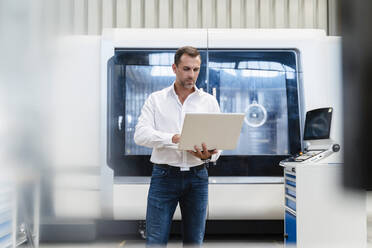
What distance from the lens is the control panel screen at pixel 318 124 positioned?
7.60 ft

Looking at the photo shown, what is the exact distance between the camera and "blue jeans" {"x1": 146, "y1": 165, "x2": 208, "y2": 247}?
1544mm

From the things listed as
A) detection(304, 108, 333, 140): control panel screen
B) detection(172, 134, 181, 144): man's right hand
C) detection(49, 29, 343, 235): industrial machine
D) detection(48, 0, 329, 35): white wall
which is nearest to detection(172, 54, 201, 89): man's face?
detection(172, 134, 181, 144): man's right hand

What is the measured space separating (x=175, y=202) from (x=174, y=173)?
0.13 metres

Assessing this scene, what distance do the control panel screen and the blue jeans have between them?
3.75ft

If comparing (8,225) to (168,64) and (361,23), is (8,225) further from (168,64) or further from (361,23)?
(168,64)

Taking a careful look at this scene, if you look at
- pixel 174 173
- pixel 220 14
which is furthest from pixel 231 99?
pixel 174 173

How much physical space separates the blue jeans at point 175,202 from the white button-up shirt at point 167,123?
0.05m

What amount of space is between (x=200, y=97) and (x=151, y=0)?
109 inches

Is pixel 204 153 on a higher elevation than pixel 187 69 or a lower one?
lower

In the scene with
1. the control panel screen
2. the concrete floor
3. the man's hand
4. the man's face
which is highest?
the man's face

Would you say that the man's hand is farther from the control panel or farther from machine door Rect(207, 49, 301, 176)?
machine door Rect(207, 49, 301, 176)

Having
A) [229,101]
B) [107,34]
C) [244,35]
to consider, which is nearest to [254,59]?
[244,35]

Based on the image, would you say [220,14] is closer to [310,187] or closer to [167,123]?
[310,187]

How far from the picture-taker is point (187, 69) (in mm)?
1609
